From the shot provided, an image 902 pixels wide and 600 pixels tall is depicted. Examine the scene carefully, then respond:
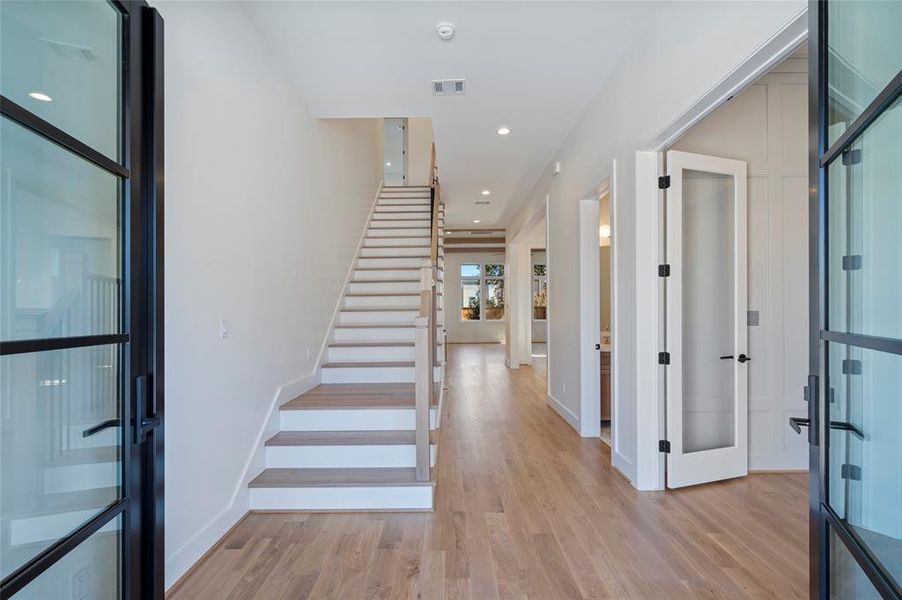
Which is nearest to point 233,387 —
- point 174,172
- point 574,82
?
point 174,172

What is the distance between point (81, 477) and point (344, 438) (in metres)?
1.82

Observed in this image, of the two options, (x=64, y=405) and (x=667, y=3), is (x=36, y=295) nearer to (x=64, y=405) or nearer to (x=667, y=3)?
(x=64, y=405)

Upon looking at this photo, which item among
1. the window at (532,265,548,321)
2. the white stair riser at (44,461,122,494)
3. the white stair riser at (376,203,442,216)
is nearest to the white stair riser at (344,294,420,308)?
the white stair riser at (376,203,442,216)

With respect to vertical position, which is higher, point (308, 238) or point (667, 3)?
point (667, 3)

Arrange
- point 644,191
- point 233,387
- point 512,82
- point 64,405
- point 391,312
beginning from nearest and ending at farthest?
point 64,405 → point 233,387 → point 644,191 → point 512,82 → point 391,312

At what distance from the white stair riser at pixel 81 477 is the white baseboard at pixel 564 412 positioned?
3.80 m

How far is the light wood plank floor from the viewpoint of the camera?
1.87 metres

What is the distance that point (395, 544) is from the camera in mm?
2215

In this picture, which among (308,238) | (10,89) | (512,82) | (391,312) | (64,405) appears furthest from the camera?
(391,312)

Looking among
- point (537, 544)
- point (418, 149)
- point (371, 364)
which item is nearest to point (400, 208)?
point (418, 149)

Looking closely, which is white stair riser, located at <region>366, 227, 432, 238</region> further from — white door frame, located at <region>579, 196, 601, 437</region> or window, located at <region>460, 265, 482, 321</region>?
window, located at <region>460, 265, 482, 321</region>

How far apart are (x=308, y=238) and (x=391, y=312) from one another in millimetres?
1338

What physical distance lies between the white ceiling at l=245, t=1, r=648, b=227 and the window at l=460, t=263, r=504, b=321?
9484 millimetres

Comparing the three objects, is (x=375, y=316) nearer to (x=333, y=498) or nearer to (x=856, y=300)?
(x=333, y=498)
